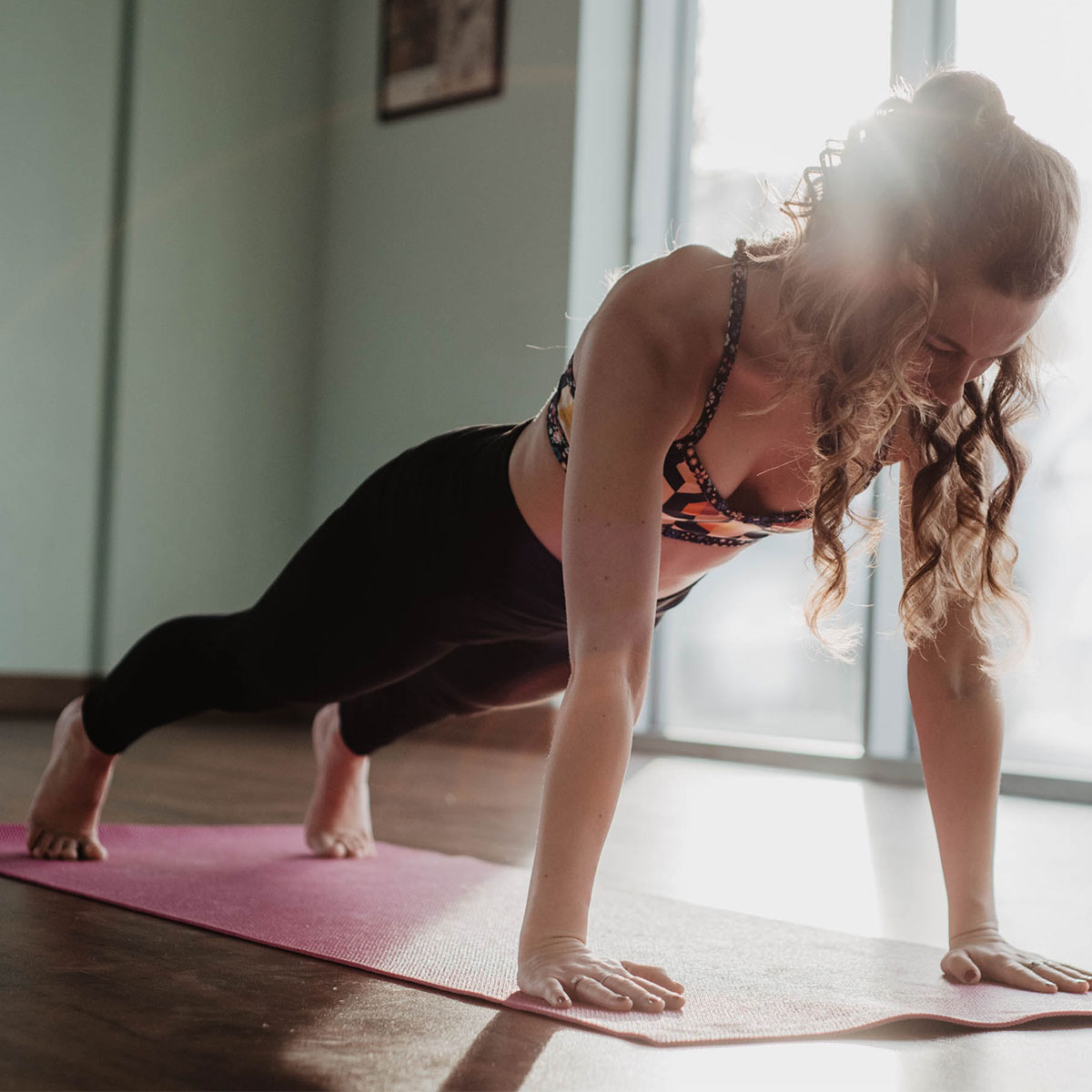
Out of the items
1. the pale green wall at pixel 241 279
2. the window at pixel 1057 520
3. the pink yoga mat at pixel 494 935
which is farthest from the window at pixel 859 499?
the pink yoga mat at pixel 494 935

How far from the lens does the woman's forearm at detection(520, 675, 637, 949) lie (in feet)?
3.08

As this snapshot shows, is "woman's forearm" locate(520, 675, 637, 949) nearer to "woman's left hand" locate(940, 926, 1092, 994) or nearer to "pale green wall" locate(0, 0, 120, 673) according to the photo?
"woman's left hand" locate(940, 926, 1092, 994)

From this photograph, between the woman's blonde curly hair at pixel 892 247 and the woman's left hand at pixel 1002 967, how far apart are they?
0.99 ft

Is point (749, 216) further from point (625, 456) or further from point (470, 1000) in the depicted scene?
point (470, 1000)

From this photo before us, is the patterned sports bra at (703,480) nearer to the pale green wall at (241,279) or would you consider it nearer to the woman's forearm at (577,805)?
the woman's forearm at (577,805)

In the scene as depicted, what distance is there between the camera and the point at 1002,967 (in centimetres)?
107

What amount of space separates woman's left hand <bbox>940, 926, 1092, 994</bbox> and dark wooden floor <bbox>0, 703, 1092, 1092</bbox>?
0.11 metres

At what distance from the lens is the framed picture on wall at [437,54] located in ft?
13.3

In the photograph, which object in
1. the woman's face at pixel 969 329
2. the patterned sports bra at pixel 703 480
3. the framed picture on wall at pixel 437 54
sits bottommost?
the patterned sports bra at pixel 703 480

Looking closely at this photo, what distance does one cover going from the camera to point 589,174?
387 cm

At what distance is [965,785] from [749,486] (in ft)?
1.01

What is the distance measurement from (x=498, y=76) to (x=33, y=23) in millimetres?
1368

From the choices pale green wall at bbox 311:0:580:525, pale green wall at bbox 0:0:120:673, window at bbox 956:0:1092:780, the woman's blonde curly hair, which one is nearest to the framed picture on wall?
pale green wall at bbox 311:0:580:525

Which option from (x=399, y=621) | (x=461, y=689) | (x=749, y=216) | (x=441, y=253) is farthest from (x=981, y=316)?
(x=441, y=253)
